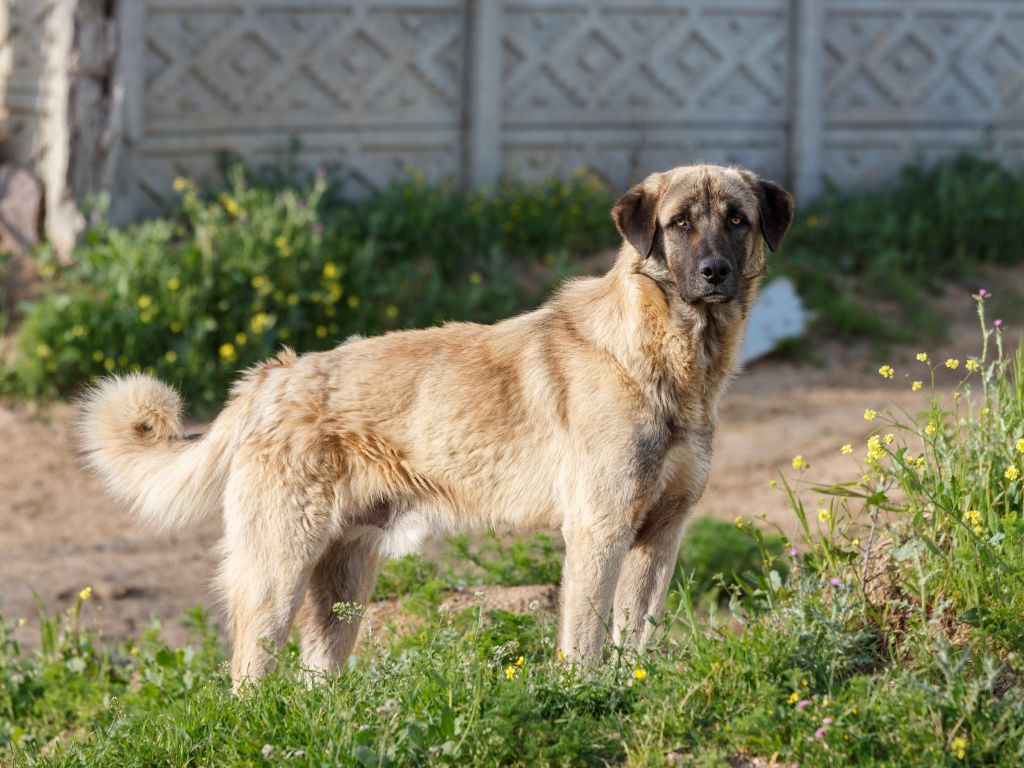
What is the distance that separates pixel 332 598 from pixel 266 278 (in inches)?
180

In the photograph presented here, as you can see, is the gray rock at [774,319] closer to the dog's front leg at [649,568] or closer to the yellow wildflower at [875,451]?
the dog's front leg at [649,568]

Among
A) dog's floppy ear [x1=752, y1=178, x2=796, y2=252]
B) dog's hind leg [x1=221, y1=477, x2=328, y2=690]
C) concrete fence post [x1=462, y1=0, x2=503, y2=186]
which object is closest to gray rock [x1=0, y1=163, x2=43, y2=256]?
concrete fence post [x1=462, y1=0, x2=503, y2=186]

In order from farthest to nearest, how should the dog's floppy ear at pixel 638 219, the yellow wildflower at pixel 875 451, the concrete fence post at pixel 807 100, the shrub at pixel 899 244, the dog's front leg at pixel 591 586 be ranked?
the concrete fence post at pixel 807 100 → the shrub at pixel 899 244 → the dog's floppy ear at pixel 638 219 → the dog's front leg at pixel 591 586 → the yellow wildflower at pixel 875 451

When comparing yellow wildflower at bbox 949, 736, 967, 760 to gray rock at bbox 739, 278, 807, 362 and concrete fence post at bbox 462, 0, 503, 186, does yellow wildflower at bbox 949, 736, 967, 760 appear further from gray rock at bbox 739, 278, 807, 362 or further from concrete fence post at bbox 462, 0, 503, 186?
concrete fence post at bbox 462, 0, 503, 186

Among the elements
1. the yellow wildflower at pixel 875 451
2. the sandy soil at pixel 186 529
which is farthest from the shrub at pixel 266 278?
the yellow wildflower at pixel 875 451

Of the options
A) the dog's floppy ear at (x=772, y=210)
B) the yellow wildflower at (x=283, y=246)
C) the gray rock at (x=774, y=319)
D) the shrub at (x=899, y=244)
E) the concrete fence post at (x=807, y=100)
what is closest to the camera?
the dog's floppy ear at (x=772, y=210)

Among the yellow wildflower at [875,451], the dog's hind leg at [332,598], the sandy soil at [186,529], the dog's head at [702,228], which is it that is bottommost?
the sandy soil at [186,529]

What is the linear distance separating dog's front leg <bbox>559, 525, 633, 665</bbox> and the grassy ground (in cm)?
17

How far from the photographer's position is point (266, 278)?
28.8ft

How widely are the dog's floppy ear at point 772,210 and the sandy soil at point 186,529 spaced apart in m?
1.73

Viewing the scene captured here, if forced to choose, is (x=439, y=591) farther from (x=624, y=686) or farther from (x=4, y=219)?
(x=4, y=219)

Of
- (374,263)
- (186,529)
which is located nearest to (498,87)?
(374,263)

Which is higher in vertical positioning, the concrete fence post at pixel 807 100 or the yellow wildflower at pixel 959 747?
the concrete fence post at pixel 807 100

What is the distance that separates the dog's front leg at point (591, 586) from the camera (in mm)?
4043
